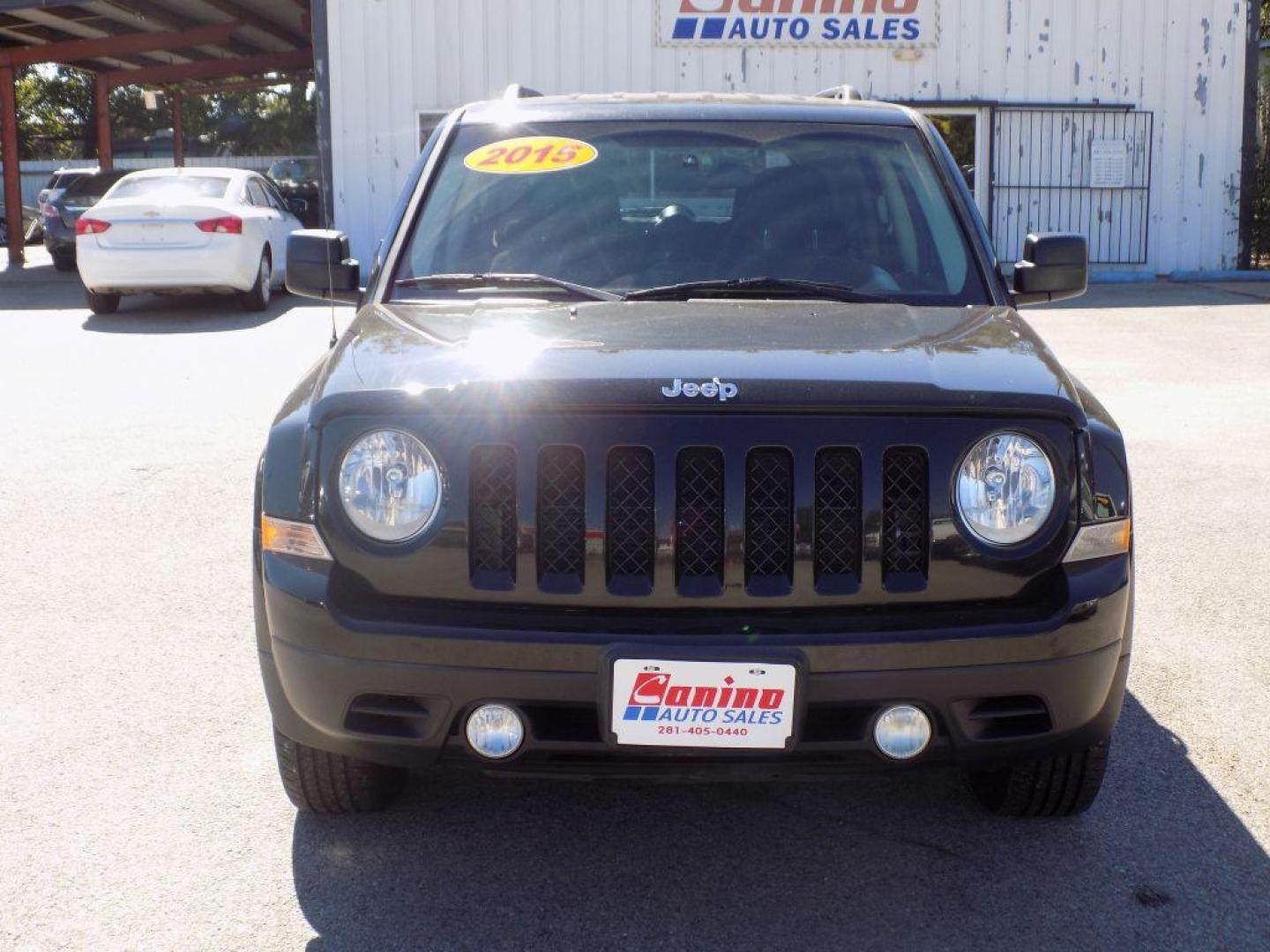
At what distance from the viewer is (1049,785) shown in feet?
10.7

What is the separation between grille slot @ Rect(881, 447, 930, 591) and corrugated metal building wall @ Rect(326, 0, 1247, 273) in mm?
16440

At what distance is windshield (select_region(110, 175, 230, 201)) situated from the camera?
14.8m

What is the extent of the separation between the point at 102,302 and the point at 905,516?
13510mm

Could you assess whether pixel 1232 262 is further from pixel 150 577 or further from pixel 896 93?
pixel 150 577

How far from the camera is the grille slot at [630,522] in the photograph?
2.79 metres

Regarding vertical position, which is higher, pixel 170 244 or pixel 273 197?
pixel 273 197

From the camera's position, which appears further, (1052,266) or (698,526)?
(1052,266)

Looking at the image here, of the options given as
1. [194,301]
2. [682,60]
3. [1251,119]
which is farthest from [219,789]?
[1251,119]

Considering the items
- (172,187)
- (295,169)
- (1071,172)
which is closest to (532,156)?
(172,187)

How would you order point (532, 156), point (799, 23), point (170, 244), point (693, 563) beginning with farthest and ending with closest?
point (799, 23), point (170, 244), point (532, 156), point (693, 563)

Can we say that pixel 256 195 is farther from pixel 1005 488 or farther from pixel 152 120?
pixel 152 120

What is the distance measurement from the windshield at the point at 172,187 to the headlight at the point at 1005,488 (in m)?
13.1

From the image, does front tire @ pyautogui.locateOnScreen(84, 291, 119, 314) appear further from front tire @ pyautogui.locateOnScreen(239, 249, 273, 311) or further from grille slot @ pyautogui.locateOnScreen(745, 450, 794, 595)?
grille slot @ pyautogui.locateOnScreen(745, 450, 794, 595)

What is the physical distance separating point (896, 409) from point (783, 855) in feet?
3.41
